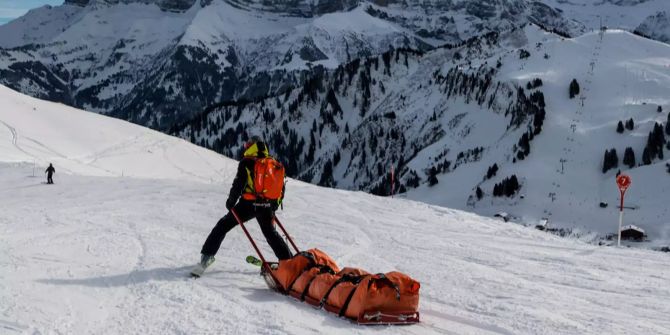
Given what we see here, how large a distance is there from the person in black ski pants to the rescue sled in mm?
758

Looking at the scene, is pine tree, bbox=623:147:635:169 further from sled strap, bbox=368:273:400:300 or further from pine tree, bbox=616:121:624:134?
sled strap, bbox=368:273:400:300

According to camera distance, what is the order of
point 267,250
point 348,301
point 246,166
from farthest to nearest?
point 267,250, point 246,166, point 348,301

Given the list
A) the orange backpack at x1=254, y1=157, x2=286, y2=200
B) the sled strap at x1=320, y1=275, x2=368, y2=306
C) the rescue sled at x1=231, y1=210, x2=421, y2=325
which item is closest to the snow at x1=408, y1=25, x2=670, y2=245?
the orange backpack at x1=254, y1=157, x2=286, y2=200

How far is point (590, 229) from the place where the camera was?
59.2 m

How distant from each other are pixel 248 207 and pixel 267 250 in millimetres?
3513

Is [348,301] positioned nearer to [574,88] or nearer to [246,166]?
[246,166]

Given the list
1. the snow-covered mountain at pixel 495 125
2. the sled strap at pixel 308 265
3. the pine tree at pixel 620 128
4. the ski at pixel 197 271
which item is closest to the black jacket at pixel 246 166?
the ski at pixel 197 271

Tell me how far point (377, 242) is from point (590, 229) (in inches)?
2026

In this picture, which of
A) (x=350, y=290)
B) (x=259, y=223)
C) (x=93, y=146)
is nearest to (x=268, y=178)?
(x=259, y=223)

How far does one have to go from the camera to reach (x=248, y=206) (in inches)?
371

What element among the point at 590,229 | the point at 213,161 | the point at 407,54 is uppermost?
the point at 407,54

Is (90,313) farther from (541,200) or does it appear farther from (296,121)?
(296,121)

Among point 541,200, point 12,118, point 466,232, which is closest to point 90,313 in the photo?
point 466,232

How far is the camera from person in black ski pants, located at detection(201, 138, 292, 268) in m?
9.20
